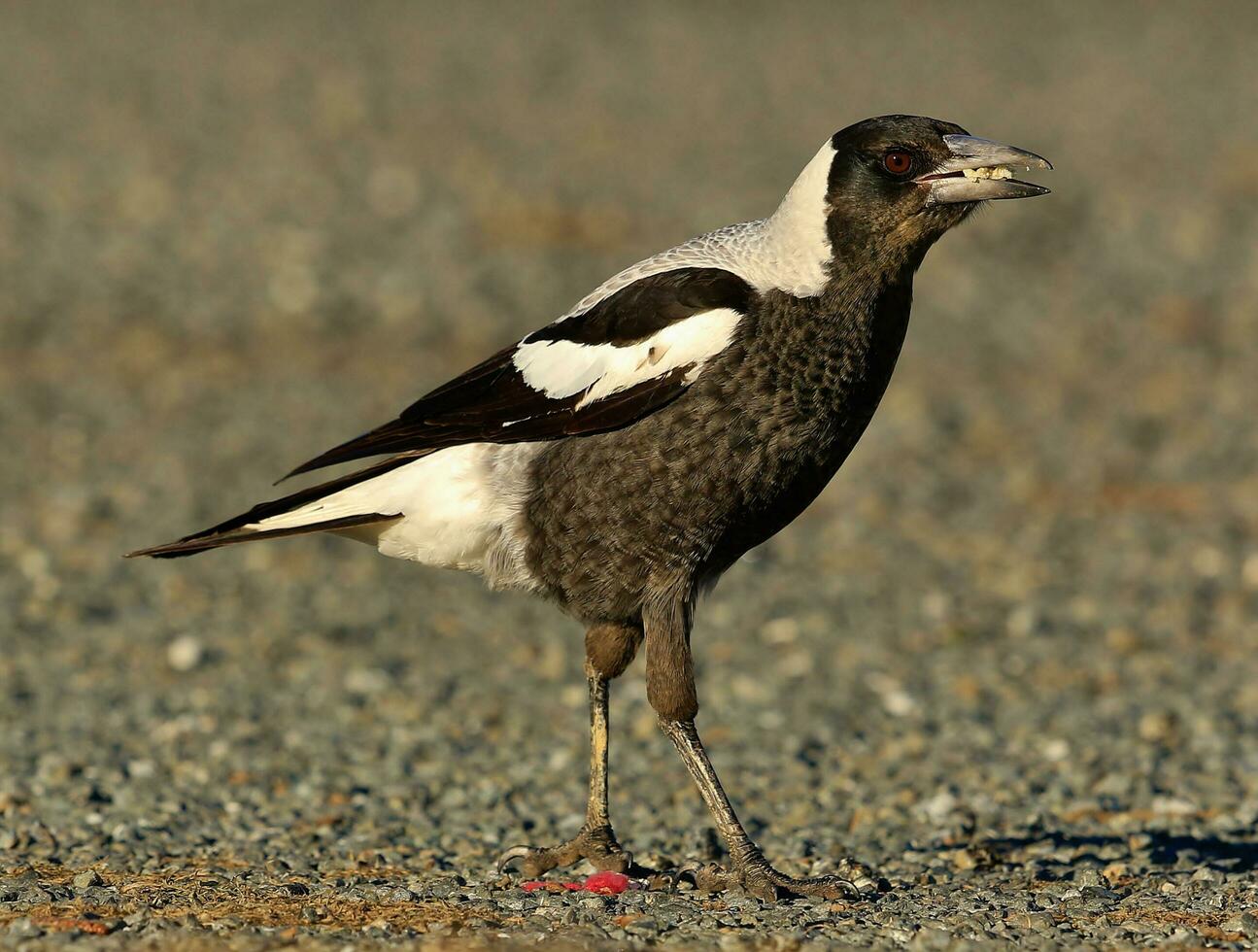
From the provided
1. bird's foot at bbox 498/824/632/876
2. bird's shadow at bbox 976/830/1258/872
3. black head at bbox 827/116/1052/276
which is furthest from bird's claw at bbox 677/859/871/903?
black head at bbox 827/116/1052/276

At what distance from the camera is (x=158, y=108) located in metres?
20.0

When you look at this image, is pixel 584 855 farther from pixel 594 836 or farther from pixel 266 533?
pixel 266 533

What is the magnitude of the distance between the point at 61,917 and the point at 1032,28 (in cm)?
2504

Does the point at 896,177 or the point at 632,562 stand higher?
the point at 896,177

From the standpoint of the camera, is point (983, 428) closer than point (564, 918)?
No

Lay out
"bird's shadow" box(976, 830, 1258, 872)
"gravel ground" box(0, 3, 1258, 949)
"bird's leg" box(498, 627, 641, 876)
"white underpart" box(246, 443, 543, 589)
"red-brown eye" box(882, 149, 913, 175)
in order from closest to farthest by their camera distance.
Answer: "red-brown eye" box(882, 149, 913, 175) < "white underpart" box(246, 443, 543, 589) < "bird's leg" box(498, 627, 641, 876) < "gravel ground" box(0, 3, 1258, 949) < "bird's shadow" box(976, 830, 1258, 872)

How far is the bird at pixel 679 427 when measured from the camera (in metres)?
5.51

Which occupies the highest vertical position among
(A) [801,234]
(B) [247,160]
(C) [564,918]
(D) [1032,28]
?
(D) [1032,28]

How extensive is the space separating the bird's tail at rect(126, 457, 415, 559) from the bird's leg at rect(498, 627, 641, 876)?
820mm

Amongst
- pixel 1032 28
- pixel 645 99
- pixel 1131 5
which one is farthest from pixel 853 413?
pixel 1131 5

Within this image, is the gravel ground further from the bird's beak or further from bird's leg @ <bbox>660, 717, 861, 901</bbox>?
the bird's beak

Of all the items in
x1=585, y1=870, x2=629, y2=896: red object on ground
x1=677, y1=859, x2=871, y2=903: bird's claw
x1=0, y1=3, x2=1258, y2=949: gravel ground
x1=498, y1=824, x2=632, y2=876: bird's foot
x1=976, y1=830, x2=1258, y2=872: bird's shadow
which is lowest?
x1=976, y1=830, x2=1258, y2=872: bird's shadow

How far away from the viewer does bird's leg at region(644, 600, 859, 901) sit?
5645 mm

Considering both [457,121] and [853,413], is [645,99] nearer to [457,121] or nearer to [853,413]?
[457,121]
